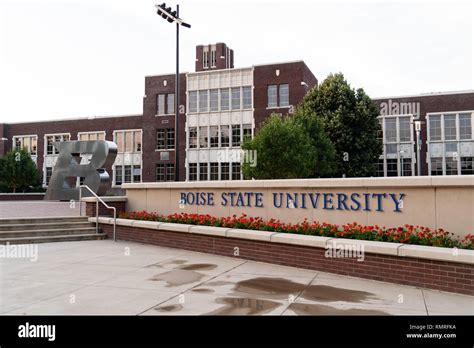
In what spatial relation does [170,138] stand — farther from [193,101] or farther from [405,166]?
[405,166]

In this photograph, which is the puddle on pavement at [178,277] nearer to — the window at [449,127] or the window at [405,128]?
the window at [405,128]

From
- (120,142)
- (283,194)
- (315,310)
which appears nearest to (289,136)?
(283,194)

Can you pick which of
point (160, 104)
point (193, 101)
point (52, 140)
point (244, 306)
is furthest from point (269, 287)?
point (52, 140)

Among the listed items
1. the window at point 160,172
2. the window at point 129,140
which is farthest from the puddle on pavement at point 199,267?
the window at point 129,140

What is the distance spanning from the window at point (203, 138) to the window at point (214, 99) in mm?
2295

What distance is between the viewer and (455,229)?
27.6ft

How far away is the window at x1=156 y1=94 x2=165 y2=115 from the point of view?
147 feet

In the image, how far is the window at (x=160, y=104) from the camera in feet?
147

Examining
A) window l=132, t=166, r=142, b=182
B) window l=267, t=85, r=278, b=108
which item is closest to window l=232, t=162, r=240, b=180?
window l=267, t=85, r=278, b=108

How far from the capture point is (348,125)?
31.6 m

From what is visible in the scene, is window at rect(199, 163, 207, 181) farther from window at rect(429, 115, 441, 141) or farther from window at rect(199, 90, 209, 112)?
window at rect(429, 115, 441, 141)

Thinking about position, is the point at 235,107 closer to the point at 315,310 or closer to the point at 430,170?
the point at 430,170
